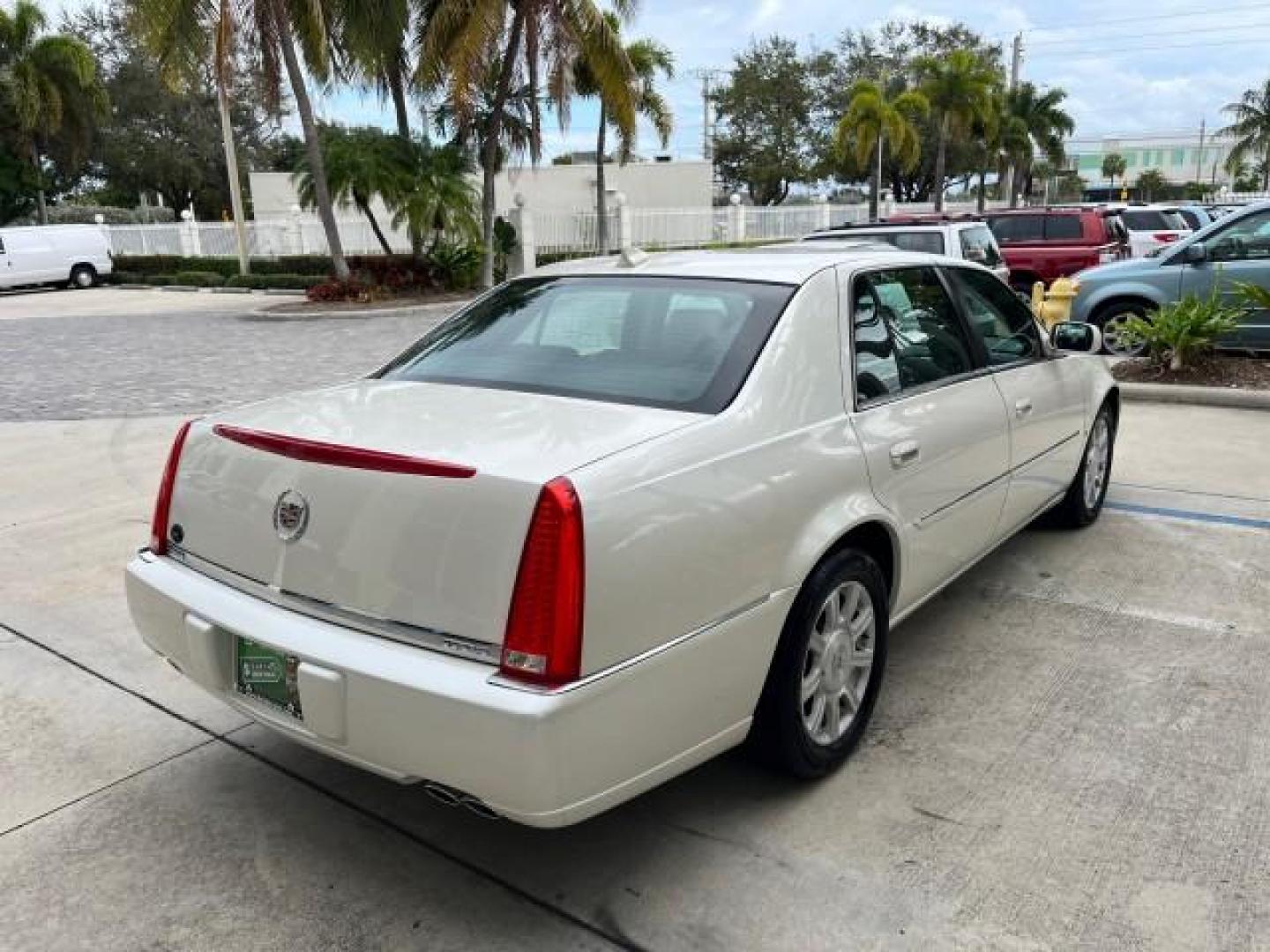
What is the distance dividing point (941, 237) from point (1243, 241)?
295 cm

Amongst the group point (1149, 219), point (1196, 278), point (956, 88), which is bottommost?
point (1196, 278)

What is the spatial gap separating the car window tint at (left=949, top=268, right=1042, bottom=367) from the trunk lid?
197 centimetres

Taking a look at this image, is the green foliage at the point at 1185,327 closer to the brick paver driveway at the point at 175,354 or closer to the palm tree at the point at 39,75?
the brick paver driveway at the point at 175,354

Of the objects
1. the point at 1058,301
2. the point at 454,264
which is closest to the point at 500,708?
the point at 1058,301

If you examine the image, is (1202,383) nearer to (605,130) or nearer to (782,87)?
→ (605,130)

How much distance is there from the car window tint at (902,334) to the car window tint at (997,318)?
0.63 feet

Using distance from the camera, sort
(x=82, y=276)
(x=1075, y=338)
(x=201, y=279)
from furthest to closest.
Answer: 1. (x=82, y=276)
2. (x=201, y=279)
3. (x=1075, y=338)

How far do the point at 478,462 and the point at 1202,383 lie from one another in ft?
27.9

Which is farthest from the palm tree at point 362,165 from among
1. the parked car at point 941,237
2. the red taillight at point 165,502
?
the red taillight at point 165,502

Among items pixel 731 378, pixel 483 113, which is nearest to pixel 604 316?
pixel 731 378

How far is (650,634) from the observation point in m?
2.37

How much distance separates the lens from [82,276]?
29.5m

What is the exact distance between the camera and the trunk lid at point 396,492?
2.30 meters

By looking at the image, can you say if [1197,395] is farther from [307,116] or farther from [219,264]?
[219,264]
